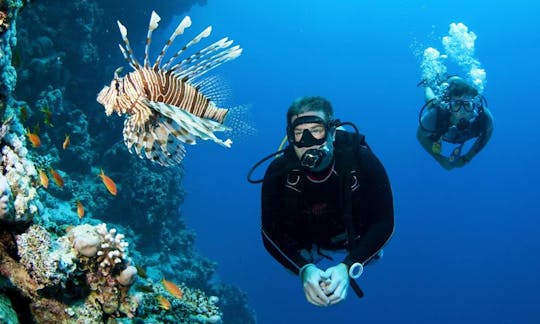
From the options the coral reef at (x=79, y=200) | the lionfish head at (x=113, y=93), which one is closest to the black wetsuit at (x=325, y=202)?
the coral reef at (x=79, y=200)

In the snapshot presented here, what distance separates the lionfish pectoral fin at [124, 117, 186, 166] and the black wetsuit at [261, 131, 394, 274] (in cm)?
98

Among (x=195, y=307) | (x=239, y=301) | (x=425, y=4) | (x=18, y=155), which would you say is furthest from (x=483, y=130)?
(x=425, y=4)

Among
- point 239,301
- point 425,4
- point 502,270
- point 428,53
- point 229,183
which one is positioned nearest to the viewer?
point 428,53

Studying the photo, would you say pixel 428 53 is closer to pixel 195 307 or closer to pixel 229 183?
pixel 195 307

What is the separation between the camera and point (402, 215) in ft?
224

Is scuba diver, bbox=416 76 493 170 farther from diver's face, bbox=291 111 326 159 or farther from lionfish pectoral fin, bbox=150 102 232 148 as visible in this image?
lionfish pectoral fin, bbox=150 102 232 148

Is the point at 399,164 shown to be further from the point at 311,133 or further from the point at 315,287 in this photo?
the point at 315,287

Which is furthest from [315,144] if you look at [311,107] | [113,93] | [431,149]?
[431,149]

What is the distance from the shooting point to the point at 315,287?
8.52 feet

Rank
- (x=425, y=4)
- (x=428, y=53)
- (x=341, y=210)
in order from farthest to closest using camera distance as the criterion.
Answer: (x=425, y=4)
(x=428, y=53)
(x=341, y=210)

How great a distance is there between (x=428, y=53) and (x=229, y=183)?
64261 millimetres

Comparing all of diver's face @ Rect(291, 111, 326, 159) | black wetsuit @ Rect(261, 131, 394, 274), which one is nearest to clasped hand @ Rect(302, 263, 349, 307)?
black wetsuit @ Rect(261, 131, 394, 274)

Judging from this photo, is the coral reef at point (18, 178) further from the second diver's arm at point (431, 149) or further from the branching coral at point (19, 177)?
the second diver's arm at point (431, 149)

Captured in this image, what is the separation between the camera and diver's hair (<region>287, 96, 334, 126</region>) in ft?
11.2
